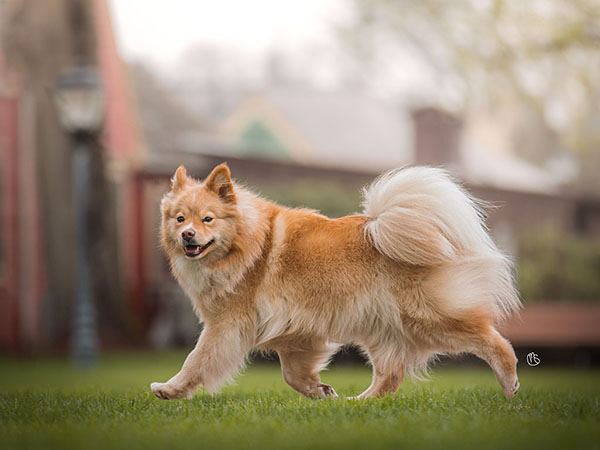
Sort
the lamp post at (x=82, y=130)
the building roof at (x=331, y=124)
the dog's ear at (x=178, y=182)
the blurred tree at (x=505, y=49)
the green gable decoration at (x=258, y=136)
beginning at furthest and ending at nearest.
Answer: the green gable decoration at (x=258, y=136) → the building roof at (x=331, y=124) → the blurred tree at (x=505, y=49) → the lamp post at (x=82, y=130) → the dog's ear at (x=178, y=182)

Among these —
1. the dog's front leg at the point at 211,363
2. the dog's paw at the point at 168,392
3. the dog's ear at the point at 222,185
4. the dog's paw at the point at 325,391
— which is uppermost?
the dog's ear at the point at 222,185

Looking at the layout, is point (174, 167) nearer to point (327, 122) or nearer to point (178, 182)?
point (178, 182)

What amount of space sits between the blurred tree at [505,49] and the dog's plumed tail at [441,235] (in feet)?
34.9

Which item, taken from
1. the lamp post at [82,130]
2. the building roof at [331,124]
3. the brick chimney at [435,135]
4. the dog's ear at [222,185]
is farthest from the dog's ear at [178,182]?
the building roof at [331,124]

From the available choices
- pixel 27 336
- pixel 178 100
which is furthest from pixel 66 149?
pixel 178 100

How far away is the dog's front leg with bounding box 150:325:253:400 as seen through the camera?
472 cm

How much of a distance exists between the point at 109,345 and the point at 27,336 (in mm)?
1828

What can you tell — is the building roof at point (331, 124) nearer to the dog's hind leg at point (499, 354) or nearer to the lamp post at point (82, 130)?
the lamp post at point (82, 130)

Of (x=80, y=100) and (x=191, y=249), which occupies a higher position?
(x=80, y=100)

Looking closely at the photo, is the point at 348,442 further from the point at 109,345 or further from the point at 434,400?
the point at 109,345

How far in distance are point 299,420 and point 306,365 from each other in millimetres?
912

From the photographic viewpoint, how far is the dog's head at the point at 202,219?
4660 mm

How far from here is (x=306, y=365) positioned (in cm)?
501

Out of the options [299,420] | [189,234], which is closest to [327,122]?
[189,234]
